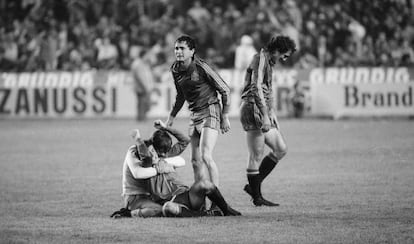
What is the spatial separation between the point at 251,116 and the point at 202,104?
993 millimetres

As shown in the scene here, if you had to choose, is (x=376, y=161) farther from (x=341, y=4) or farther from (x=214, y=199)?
(x=341, y=4)

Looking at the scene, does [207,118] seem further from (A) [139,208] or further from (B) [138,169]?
(A) [139,208]

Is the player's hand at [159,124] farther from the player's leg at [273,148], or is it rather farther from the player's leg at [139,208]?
the player's leg at [273,148]

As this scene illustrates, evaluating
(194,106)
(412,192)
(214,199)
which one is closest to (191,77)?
(194,106)

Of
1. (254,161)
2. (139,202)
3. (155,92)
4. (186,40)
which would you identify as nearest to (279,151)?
(254,161)

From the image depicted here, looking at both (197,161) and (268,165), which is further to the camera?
(268,165)

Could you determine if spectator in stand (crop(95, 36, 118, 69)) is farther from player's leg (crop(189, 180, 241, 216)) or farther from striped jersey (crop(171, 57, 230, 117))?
player's leg (crop(189, 180, 241, 216))

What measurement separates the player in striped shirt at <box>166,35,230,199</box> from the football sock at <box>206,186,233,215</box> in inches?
21.6

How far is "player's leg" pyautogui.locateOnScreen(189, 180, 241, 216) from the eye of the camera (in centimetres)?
947

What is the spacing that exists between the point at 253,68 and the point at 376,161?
5.76 m

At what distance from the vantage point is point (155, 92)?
29672mm

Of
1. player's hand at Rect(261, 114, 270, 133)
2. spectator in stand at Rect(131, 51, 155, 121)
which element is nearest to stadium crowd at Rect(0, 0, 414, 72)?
spectator in stand at Rect(131, 51, 155, 121)

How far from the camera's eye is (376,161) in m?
16.1

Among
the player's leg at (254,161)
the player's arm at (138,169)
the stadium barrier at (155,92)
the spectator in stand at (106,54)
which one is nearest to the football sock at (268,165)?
the player's leg at (254,161)
